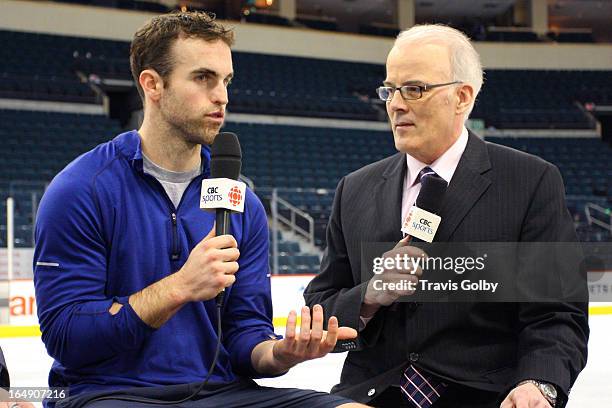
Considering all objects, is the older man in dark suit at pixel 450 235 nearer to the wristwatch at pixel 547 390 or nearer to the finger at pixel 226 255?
the wristwatch at pixel 547 390

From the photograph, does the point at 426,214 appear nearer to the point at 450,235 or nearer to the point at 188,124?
the point at 450,235

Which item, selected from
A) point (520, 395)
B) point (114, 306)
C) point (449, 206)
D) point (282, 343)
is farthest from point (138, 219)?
point (520, 395)

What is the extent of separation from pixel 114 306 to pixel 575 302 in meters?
1.14

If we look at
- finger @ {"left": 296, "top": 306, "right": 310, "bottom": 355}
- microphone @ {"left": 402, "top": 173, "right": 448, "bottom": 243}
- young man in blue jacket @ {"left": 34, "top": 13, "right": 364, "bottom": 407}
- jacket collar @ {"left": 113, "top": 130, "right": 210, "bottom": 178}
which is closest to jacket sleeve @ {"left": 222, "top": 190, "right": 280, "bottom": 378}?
young man in blue jacket @ {"left": 34, "top": 13, "right": 364, "bottom": 407}

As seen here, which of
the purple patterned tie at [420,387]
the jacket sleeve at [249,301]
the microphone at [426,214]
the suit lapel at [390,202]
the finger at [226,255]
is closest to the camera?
the finger at [226,255]

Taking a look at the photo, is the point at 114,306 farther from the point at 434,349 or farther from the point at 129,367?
the point at 434,349

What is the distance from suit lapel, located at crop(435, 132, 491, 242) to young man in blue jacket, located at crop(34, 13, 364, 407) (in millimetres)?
482

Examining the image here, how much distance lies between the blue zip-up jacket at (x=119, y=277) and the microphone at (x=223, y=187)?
0.68ft

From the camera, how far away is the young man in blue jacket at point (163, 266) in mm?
1928

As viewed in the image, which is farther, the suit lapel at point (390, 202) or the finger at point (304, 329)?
the suit lapel at point (390, 202)

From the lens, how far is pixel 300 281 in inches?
349

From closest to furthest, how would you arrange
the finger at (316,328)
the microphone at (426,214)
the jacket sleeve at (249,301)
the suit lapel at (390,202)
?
the finger at (316,328) < the microphone at (426,214) < the jacket sleeve at (249,301) < the suit lapel at (390,202)
